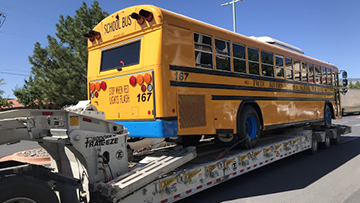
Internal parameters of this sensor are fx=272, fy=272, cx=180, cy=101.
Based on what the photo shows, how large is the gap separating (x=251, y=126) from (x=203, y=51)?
7.44 feet

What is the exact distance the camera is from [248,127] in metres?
6.16

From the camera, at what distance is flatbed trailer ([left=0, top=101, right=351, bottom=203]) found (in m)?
2.62

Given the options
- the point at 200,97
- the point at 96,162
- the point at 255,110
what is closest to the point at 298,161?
the point at 255,110

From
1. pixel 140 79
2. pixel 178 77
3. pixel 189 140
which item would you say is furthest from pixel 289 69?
pixel 140 79

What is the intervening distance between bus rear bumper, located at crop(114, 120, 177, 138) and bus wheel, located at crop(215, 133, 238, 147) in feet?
6.70

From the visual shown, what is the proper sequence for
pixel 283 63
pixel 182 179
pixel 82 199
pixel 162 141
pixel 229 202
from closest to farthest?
→ pixel 82 199, pixel 182 179, pixel 229 202, pixel 162 141, pixel 283 63

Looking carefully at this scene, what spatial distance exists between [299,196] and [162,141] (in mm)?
2951

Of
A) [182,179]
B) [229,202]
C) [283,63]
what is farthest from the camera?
[283,63]

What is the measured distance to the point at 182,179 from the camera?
4.09 meters

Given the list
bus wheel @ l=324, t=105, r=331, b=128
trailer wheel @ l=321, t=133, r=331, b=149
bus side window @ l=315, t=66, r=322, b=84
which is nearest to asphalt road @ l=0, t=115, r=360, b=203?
trailer wheel @ l=321, t=133, r=331, b=149

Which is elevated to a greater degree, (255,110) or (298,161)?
(255,110)

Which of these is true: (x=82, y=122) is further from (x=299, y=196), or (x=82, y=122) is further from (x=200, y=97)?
(x=299, y=196)

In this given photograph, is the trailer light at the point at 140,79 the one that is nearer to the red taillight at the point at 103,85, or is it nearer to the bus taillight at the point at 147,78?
the bus taillight at the point at 147,78

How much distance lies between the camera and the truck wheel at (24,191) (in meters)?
2.36
